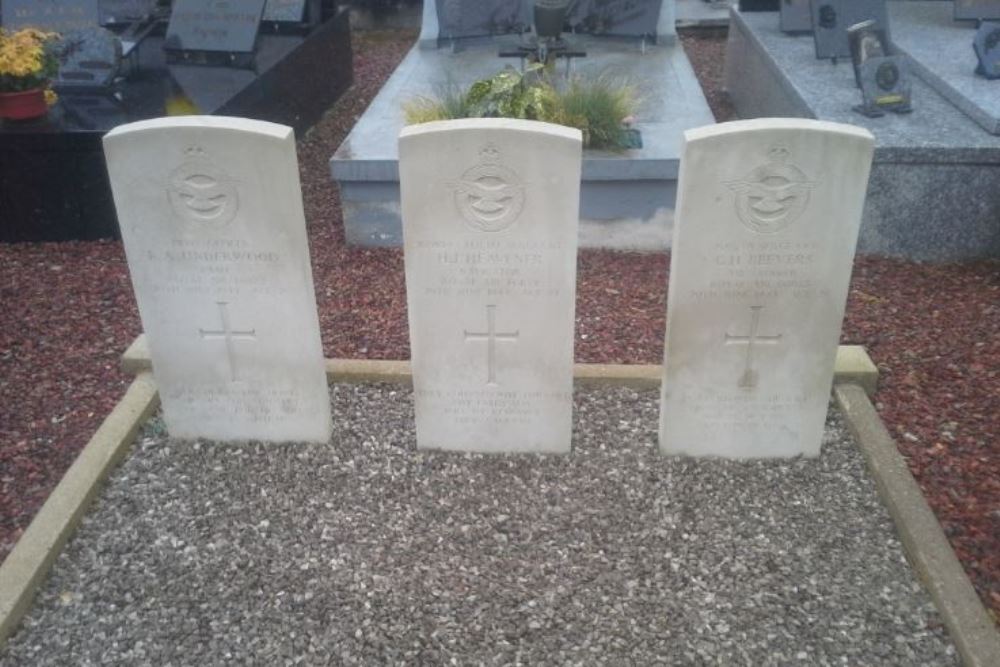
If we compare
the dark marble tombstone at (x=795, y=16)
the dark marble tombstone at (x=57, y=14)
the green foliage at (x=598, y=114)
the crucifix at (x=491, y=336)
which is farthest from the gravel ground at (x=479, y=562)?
the dark marble tombstone at (x=795, y=16)

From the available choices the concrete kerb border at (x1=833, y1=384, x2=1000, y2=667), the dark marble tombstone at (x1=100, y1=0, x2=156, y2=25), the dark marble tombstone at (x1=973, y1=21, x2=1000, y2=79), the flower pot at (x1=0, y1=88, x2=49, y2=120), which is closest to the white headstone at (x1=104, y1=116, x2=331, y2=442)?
the concrete kerb border at (x1=833, y1=384, x2=1000, y2=667)

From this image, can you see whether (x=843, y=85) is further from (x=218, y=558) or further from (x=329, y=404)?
(x=218, y=558)

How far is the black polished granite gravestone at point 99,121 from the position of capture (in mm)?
5969

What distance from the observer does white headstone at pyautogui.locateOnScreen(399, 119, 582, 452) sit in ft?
11.2

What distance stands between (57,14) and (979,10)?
8055 millimetres

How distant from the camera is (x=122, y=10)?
340 inches

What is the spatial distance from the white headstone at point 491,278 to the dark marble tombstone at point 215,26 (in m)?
4.78

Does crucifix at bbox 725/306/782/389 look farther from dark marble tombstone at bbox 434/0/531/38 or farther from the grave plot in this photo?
dark marble tombstone at bbox 434/0/531/38

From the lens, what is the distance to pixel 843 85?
22.0 feet

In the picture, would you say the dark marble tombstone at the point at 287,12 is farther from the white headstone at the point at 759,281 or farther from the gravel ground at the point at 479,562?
the white headstone at the point at 759,281

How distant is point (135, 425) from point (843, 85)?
547cm

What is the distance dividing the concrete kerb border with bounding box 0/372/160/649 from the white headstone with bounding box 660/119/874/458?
2.41 metres

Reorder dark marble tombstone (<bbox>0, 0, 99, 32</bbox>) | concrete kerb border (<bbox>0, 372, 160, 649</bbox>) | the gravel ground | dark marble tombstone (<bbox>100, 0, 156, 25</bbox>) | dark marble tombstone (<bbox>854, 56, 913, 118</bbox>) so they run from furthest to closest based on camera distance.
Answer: dark marble tombstone (<bbox>100, 0, 156, 25</bbox>) < dark marble tombstone (<bbox>0, 0, 99, 32</bbox>) < dark marble tombstone (<bbox>854, 56, 913, 118</bbox>) < concrete kerb border (<bbox>0, 372, 160, 649</bbox>) < the gravel ground

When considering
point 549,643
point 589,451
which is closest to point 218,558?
point 549,643
